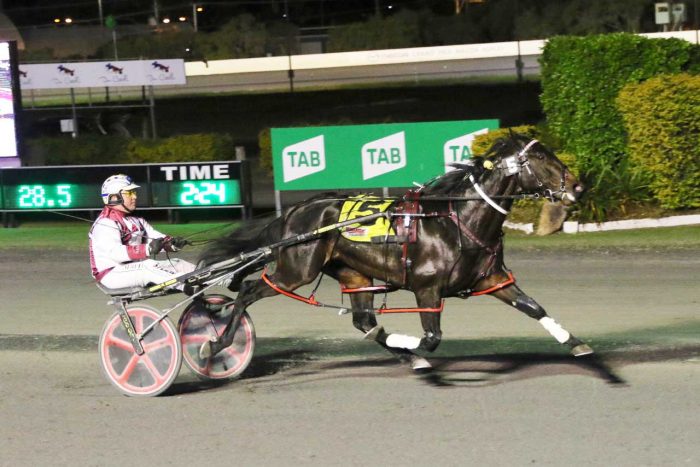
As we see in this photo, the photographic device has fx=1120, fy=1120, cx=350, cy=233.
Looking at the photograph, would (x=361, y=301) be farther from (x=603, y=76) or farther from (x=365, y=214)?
(x=603, y=76)

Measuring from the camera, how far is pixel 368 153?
51.5ft

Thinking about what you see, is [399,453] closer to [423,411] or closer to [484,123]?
[423,411]

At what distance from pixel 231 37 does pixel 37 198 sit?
100ft

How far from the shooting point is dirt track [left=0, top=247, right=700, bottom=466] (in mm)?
5824

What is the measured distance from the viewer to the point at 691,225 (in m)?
14.3

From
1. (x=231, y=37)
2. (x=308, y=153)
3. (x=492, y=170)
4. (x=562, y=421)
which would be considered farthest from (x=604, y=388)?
(x=231, y=37)

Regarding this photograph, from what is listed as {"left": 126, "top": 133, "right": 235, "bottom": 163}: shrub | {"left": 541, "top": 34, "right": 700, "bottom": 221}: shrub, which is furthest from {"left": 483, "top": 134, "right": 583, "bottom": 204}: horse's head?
{"left": 126, "top": 133, "right": 235, "bottom": 163}: shrub

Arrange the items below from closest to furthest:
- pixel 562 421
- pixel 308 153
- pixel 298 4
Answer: pixel 562 421
pixel 308 153
pixel 298 4

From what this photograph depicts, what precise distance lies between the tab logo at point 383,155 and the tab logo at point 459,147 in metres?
0.62

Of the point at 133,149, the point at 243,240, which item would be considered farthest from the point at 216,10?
the point at 243,240

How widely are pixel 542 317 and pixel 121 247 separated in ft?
8.78

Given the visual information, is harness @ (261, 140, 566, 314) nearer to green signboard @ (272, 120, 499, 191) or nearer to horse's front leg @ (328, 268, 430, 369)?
horse's front leg @ (328, 268, 430, 369)

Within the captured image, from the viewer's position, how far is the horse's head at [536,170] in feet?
22.6

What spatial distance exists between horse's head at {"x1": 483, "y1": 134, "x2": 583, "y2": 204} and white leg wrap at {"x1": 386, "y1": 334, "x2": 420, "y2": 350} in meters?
1.16
